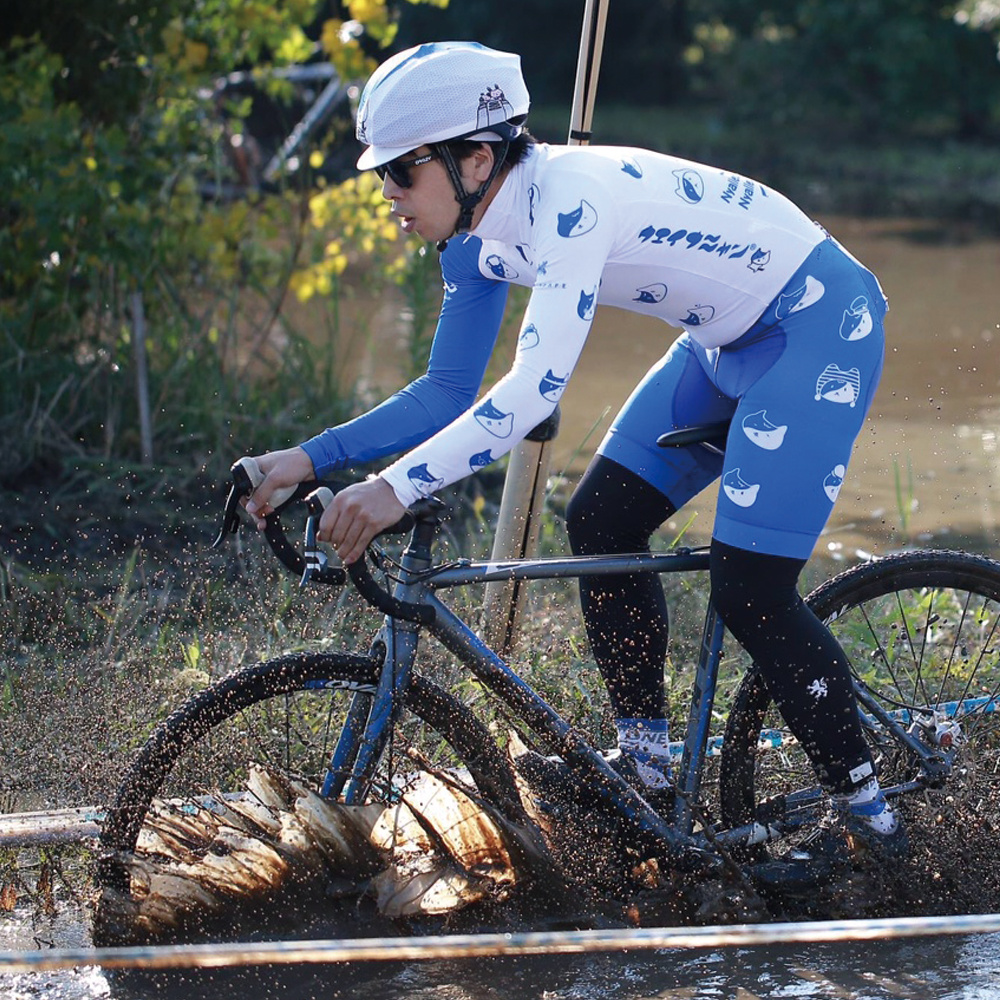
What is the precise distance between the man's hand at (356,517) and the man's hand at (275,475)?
0.19 metres

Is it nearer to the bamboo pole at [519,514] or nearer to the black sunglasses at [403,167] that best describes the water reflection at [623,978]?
the bamboo pole at [519,514]

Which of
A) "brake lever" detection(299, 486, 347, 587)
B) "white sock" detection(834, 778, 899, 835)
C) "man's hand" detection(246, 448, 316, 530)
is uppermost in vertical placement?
"man's hand" detection(246, 448, 316, 530)

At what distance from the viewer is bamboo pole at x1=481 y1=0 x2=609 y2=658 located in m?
4.10

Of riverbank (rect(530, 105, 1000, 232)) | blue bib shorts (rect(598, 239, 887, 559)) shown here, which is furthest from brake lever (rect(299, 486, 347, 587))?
riverbank (rect(530, 105, 1000, 232))

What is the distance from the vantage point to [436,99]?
109 inches

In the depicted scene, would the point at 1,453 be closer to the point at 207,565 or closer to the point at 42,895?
the point at 207,565

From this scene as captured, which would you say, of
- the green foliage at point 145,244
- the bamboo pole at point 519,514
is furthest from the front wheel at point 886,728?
the green foliage at point 145,244

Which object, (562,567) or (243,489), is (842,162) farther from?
(243,489)

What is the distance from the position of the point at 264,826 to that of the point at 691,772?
913 mm

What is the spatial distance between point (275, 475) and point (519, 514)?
1.48 m

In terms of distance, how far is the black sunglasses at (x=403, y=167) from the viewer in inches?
112

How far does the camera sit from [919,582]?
3.51 meters

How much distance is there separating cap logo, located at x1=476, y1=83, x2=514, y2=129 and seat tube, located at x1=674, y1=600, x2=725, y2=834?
1.15 meters

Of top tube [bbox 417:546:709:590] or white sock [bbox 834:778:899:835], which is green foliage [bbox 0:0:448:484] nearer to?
top tube [bbox 417:546:709:590]
